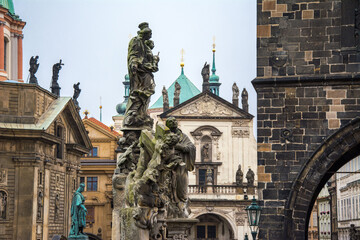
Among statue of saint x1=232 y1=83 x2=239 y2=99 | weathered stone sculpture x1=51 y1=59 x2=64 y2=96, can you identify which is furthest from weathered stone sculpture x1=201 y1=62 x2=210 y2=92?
weathered stone sculpture x1=51 y1=59 x2=64 y2=96

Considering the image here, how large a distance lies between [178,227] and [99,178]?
54.5 m

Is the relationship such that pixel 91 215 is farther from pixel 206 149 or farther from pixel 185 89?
pixel 185 89

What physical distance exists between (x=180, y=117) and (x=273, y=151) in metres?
46.8

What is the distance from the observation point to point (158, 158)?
1363 centimetres

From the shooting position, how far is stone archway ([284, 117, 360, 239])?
19906mm

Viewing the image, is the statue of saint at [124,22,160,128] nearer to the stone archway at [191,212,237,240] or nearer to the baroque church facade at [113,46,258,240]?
the stone archway at [191,212,237,240]

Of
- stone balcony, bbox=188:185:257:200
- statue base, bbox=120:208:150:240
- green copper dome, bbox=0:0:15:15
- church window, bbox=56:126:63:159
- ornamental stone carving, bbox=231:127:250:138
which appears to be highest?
green copper dome, bbox=0:0:15:15

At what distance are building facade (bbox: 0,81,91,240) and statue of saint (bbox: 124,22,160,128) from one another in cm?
2787

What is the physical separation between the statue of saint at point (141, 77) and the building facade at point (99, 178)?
4928cm

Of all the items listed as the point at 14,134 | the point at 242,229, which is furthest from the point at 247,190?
the point at 14,134

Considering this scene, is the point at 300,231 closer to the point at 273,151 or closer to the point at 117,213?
the point at 273,151

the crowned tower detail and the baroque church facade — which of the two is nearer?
the crowned tower detail

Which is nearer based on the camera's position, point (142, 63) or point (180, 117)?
point (142, 63)

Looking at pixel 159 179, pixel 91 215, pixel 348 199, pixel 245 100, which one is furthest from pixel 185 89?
pixel 159 179
